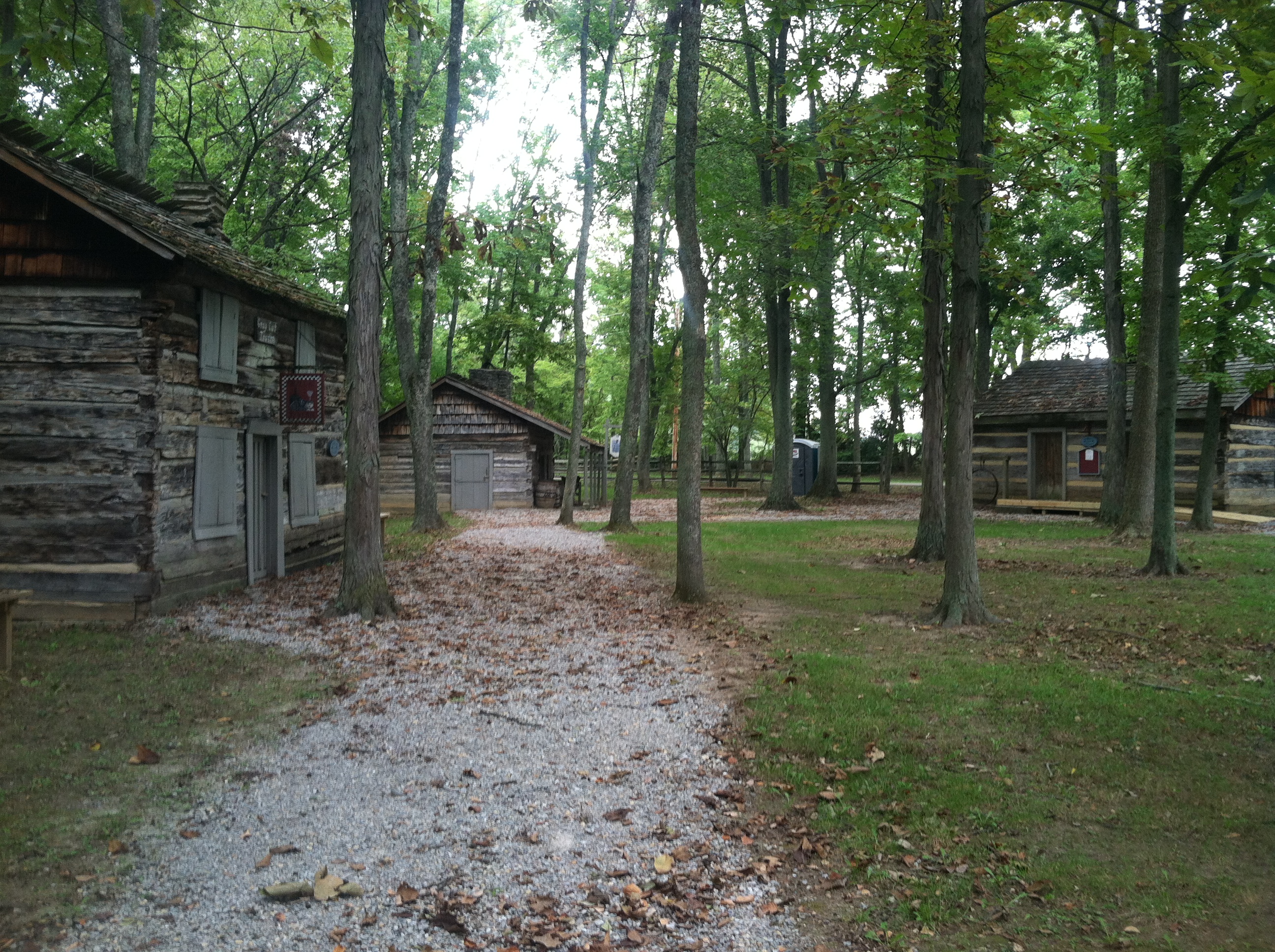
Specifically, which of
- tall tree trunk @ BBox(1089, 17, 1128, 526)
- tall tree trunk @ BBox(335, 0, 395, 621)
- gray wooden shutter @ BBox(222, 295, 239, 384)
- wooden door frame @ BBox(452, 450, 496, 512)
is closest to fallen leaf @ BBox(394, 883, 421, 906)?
tall tree trunk @ BBox(335, 0, 395, 621)

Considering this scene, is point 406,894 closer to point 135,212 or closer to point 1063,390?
point 135,212

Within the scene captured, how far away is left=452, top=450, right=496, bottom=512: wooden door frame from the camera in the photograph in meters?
32.6

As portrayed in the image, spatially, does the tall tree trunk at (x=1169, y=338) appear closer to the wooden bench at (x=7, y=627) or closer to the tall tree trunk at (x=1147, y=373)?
the tall tree trunk at (x=1147, y=373)

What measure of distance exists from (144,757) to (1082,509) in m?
26.0

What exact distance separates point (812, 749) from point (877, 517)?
21340mm

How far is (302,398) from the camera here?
14.4 meters

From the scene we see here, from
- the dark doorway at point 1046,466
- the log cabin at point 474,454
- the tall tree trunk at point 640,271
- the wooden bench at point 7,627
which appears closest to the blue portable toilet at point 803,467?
the log cabin at point 474,454

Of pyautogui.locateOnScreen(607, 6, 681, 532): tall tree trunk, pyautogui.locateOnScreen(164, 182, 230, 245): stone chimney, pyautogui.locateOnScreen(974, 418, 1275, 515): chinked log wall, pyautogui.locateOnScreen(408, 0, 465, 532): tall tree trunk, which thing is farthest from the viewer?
pyautogui.locateOnScreen(974, 418, 1275, 515): chinked log wall

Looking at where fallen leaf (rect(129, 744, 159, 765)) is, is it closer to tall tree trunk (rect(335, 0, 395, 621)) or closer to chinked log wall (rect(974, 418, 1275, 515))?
tall tree trunk (rect(335, 0, 395, 621))

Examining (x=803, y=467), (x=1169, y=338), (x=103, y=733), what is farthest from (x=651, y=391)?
(x=103, y=733)

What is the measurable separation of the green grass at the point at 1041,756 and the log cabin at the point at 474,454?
21114 millimetres

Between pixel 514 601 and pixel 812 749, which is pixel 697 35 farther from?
pixel 812 749

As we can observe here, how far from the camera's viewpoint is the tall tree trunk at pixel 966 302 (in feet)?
32.6

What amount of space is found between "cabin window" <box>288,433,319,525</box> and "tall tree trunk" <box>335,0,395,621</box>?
13.9 feet
